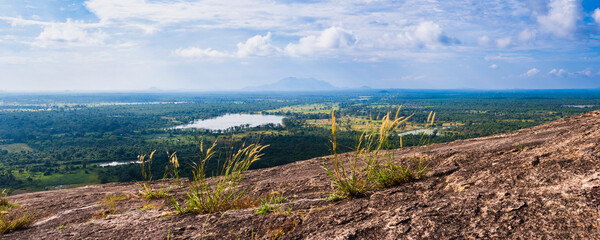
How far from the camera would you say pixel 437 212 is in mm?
2990

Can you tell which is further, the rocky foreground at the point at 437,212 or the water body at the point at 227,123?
the water body at the point at 227,123

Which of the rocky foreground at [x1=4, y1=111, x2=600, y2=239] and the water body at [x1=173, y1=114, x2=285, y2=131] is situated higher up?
the rocky foreground at [x1=4, y1=111, x2=600, y2=239]

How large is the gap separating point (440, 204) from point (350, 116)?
505ft

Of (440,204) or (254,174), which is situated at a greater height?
(440,204)

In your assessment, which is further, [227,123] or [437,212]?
[227,123]

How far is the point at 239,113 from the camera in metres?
199

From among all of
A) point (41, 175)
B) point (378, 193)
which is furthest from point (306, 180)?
point (41, 175)

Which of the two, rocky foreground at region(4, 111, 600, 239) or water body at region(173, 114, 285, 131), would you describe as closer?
rocky foreground at region(4, 111, 600, 239)

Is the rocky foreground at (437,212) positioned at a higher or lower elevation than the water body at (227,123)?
higher

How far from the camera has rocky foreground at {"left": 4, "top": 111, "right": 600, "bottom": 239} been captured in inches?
103

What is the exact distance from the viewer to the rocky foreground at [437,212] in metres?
2.61

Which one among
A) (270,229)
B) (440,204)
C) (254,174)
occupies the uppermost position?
(440,204)

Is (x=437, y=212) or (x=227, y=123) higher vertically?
(x=437, y=212)

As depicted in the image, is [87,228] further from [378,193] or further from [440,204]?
[440,204]
